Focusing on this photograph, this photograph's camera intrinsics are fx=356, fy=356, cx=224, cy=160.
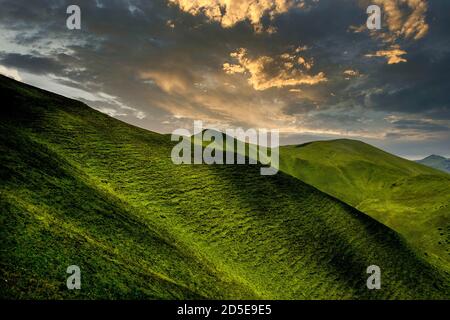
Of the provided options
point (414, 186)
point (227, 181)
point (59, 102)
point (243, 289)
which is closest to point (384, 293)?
point (243, 289)

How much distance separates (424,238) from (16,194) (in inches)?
3944

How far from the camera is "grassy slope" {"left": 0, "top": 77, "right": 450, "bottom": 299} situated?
2864 cm

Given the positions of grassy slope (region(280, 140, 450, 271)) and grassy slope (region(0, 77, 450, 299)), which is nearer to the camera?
grassy slope (region(0, 77, 450, 299))

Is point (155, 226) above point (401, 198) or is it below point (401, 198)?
below

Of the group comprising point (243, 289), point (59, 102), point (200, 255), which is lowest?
point (243, 289)

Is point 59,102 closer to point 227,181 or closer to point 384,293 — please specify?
point 227,181

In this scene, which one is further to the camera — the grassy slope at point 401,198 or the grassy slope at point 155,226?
the grassy slope at point 401,198

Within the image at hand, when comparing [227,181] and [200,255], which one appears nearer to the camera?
[200,255]

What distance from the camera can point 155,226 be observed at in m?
48.0

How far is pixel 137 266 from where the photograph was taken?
33.4 meters

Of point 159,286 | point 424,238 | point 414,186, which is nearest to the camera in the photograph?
point 159,286

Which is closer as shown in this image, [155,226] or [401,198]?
[155,226]

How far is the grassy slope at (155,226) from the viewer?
28.6m

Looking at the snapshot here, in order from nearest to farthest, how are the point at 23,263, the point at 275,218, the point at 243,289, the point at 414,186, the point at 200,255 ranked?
1. the point at 23,263
2. the point at 243,289
3. the point at 200,255
4. the point at 275,218
5. the point at 414,186
